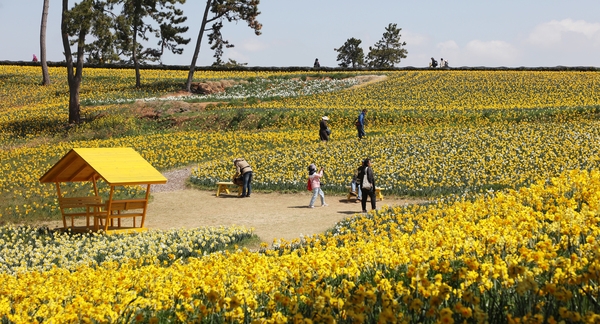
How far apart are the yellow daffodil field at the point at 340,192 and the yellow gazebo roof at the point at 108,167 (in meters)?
1.63

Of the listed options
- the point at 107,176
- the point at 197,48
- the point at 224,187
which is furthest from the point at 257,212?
the point at 197,48

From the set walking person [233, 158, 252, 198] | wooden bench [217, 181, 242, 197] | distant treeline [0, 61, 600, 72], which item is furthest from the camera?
distant treeline [0, 61, 600, 72]

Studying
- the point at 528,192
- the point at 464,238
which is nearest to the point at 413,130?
the point at 528,192

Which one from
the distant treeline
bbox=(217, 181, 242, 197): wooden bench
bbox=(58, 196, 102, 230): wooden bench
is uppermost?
the distant treeline

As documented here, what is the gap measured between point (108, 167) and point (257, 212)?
461 cm

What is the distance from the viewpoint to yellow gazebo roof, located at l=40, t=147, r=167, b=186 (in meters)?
16.4

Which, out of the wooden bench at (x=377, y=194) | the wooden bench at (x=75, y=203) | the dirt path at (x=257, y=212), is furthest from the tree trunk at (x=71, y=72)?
the wooden bench at (x=377, y=194)

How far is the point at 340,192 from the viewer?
21.9 m

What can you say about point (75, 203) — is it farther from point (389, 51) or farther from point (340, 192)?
point (389, 51)

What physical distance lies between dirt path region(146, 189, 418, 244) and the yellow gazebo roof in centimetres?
160

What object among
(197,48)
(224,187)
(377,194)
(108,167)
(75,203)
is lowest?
(224,187)

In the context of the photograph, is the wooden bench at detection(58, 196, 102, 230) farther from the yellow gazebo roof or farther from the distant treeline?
the distant treeline

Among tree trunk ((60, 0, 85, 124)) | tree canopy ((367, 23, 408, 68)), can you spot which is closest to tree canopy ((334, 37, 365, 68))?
tree canopy ((367, 23, 408, 68))

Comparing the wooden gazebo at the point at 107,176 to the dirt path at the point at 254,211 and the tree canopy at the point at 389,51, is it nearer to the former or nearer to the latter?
the dirt path at the point at 254,211
